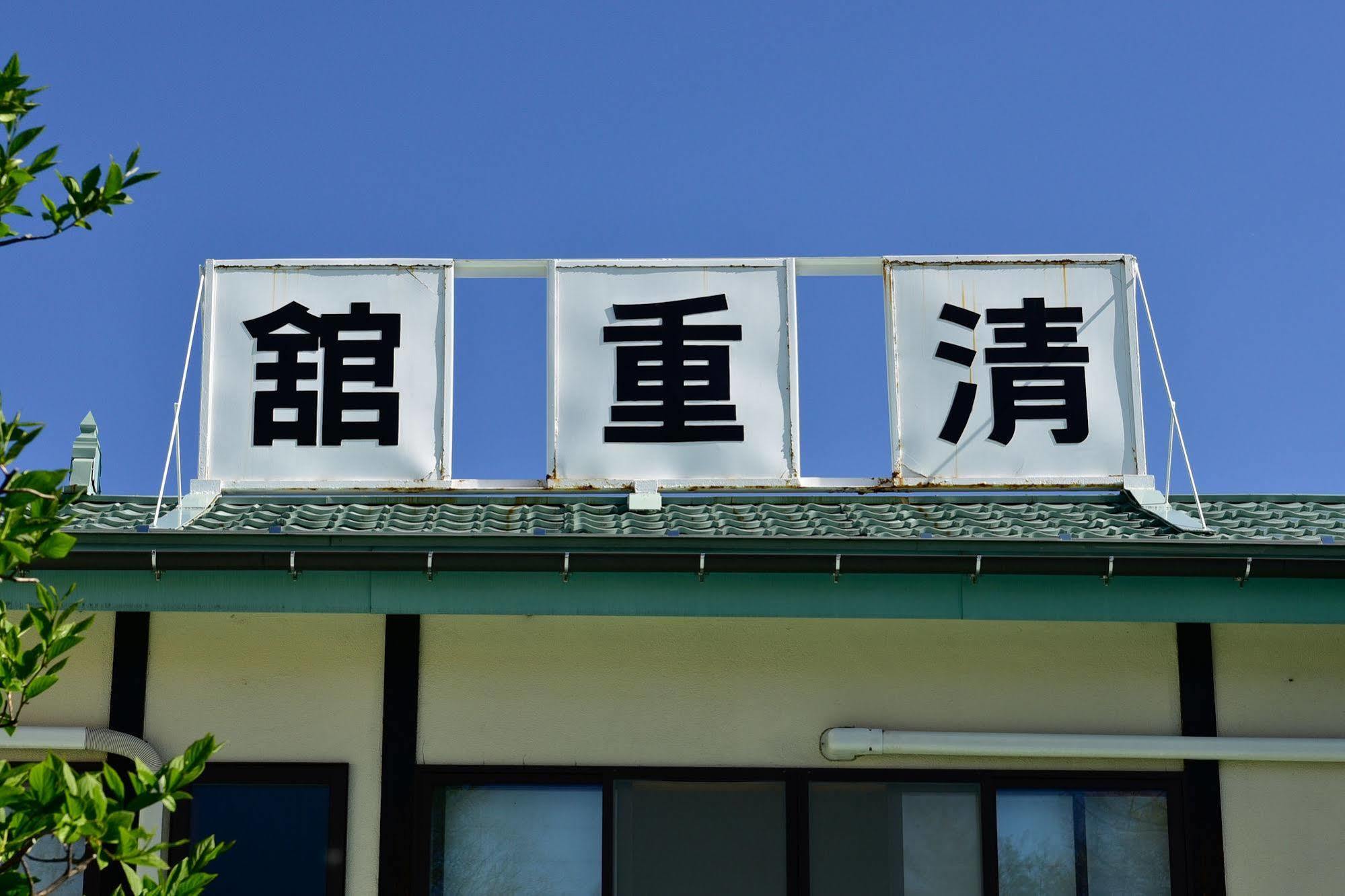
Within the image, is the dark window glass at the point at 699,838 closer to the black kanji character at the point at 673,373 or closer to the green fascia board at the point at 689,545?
the green fascia board at the point at 689,545

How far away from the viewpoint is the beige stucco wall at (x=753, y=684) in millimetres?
7320

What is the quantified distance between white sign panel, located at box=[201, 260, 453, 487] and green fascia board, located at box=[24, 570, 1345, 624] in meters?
2.23

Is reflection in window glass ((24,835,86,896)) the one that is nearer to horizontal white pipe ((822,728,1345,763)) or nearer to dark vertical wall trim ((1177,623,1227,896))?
horizontal white pipe ((822,728,1345,763))

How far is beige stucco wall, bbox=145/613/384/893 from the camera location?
23.7 feet

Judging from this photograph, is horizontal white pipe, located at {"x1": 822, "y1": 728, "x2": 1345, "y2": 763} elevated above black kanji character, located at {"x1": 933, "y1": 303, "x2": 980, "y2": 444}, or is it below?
below

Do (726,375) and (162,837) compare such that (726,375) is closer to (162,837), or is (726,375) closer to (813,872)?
(813,872)

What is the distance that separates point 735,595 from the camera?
22.8 feet

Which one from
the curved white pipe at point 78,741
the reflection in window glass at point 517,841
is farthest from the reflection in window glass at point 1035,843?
the curved white pipe at point 78,741

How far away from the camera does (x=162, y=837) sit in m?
7.09

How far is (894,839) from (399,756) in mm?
2435

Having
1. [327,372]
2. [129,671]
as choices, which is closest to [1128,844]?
[129,671]

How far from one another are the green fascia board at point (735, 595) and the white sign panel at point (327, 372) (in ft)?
A: 7.32

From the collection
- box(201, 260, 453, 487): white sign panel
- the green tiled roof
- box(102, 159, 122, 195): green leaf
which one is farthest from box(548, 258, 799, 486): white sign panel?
box(102, 159, 122, 195): green leaf

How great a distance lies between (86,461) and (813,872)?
5468 millimetres
